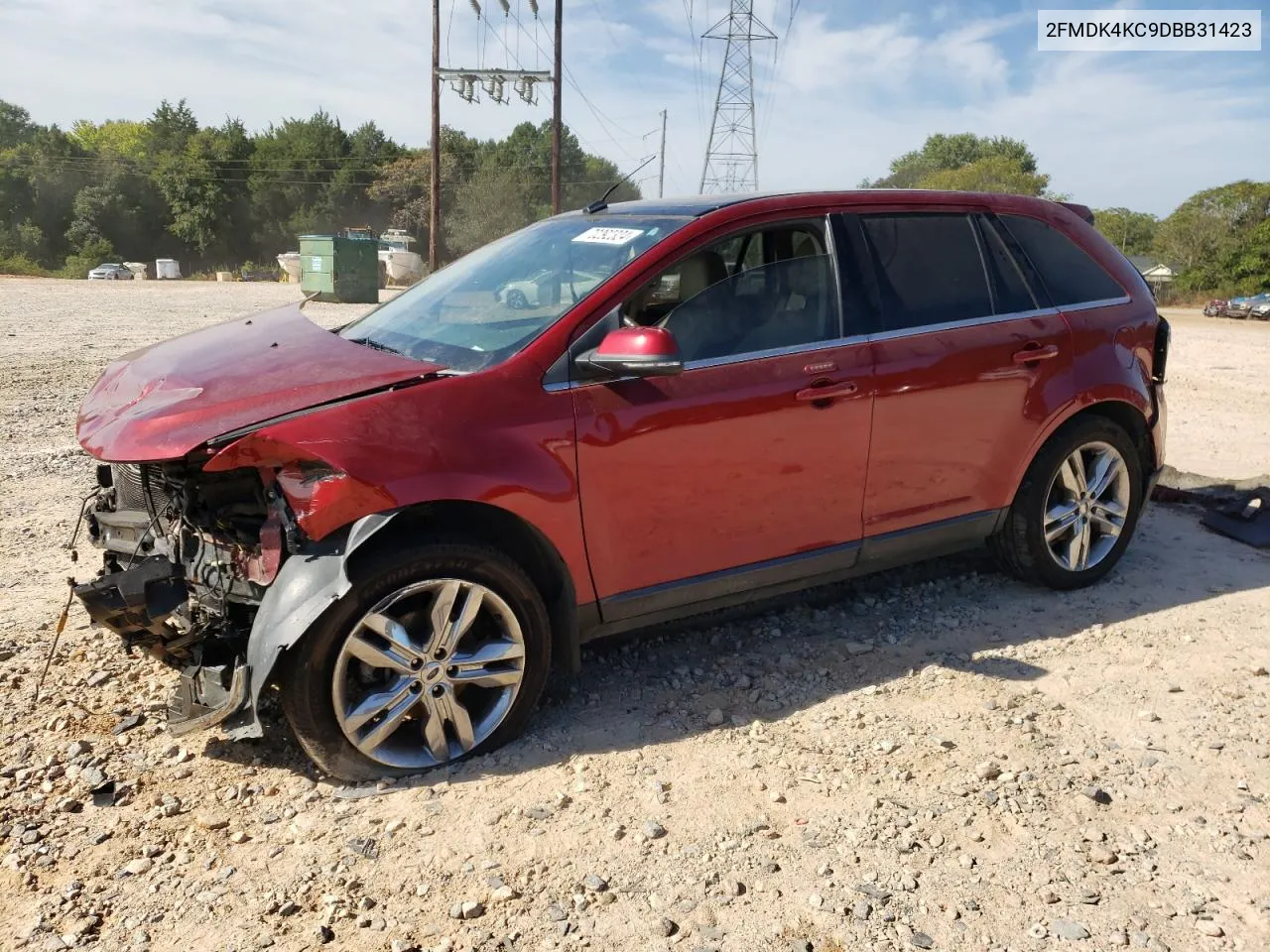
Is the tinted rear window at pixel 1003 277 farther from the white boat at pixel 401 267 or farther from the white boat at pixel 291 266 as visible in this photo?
the white boat at pixel 291 266

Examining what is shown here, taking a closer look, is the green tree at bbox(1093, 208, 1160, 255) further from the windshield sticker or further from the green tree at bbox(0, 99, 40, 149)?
the green tree at bbox(0, 99, 40, 149)

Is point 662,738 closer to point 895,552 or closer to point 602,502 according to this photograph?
point 602,502

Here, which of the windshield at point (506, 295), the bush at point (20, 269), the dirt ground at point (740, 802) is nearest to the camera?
the dirt ground at point (740, 802)

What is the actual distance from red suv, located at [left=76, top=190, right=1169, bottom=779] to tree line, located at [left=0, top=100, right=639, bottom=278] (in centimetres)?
5807

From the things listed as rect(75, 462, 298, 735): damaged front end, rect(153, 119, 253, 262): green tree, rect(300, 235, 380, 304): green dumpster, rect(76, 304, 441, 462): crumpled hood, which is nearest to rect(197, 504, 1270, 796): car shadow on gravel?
rect(75, 462, 298, 735): damaged front end

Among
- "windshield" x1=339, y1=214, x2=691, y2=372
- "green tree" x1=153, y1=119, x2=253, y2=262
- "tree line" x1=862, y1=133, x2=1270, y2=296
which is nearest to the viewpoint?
"windshield" x1=339, y1=214, x2=691, y2=372

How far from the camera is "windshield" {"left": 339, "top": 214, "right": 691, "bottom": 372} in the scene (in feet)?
11.6

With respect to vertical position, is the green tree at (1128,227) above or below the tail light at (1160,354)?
above

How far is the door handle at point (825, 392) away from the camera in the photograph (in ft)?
12.3

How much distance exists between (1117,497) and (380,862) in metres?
3.87

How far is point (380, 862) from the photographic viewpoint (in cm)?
283

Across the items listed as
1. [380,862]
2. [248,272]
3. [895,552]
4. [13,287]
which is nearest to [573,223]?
[895,552]

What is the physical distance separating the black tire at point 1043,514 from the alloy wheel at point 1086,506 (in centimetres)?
3

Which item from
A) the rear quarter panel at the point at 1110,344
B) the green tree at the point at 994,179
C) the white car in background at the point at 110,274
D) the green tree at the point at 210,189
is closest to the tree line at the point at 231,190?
the green tree at the point at 210,189
